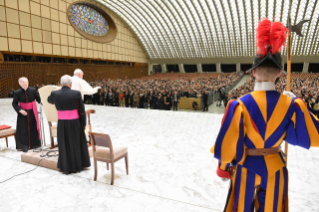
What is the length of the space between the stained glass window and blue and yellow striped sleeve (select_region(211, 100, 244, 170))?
31003mm

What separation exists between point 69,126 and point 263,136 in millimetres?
3618

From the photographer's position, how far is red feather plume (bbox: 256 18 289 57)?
175 cm

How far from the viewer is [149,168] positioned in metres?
4.64

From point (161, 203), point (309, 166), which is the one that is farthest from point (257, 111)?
point (309, 166)

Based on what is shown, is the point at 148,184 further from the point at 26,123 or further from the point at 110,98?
the point at 110,98

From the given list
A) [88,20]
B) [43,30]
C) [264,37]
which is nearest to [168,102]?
[264,37]

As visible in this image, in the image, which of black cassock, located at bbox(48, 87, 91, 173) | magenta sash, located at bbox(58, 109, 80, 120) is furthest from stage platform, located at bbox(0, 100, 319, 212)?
magenta sash, located at bbox(58, 109, 80, 120)

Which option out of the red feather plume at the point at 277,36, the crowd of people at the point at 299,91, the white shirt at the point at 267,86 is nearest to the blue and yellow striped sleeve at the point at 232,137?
the white shirt at the point at 267,86

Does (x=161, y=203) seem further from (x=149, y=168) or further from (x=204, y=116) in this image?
(x=204, y=116)

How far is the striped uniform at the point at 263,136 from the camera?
67.4 inches

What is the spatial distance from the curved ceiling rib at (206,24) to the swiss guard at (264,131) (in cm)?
3271

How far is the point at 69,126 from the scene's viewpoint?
13.9 ft

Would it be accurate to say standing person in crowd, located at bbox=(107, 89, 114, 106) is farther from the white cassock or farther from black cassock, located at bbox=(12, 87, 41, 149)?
the white cassock

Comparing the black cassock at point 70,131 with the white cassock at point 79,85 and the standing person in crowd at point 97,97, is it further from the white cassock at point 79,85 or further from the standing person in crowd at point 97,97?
the standing person in crowd at point 97,97
